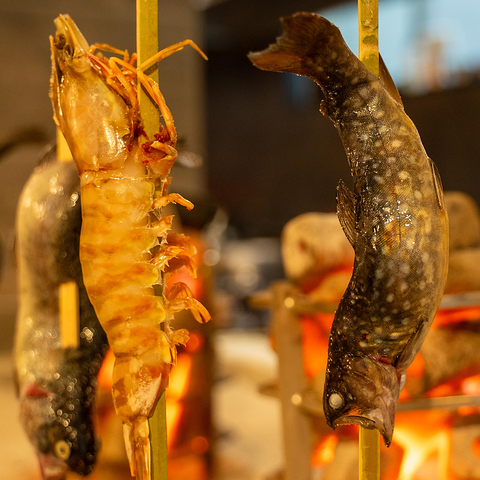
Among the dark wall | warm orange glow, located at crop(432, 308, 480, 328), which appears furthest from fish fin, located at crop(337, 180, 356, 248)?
the dark wall

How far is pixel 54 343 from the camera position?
1.15m

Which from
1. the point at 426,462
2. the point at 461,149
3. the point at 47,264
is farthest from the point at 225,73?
the point at 47,264

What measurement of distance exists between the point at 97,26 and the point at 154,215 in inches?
175

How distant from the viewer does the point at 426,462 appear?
7.25ft

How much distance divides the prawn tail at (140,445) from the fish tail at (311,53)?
0.60 m

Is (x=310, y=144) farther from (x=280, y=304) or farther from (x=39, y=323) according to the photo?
(x=39, y=323)

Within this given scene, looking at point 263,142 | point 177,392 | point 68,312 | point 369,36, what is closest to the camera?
point 369,36

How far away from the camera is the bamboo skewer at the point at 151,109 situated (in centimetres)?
91

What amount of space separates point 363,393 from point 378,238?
0.23 meters

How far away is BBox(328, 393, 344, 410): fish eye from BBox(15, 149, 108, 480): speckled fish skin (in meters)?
0.53

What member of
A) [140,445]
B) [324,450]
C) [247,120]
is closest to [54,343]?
[140,445]

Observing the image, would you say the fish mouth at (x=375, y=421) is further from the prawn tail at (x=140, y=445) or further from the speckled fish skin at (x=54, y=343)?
the speckled fish skin at (x=54, y=343)

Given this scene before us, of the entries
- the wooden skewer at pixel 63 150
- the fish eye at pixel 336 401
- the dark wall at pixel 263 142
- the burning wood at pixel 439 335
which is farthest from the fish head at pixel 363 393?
the dark wall at pixel 263 142

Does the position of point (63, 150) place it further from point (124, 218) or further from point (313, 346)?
point (313, 346)
